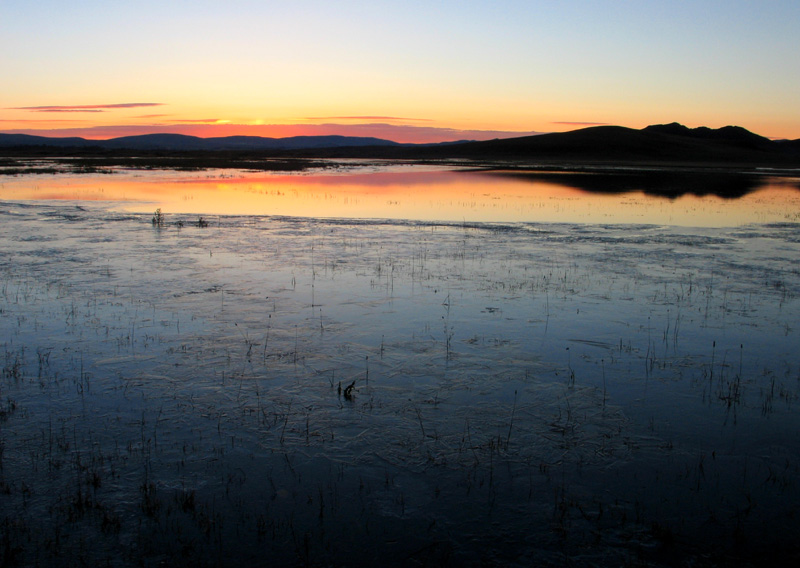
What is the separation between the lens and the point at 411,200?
3347cm

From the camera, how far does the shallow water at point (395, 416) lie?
5.23 m

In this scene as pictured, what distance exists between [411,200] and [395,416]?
88.0 feet

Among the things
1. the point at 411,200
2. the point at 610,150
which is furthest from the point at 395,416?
the point at 610,150

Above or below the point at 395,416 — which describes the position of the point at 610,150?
above

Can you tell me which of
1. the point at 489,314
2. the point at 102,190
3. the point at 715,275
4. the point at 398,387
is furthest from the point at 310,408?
the point at 102,190

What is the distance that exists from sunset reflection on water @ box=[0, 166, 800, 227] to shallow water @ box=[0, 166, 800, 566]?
41.4 feet

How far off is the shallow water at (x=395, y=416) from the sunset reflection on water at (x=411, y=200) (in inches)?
496

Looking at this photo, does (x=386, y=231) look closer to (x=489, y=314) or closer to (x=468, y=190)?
(x=489, y=314)

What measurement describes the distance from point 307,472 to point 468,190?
35.6 meters

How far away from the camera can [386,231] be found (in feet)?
72.6

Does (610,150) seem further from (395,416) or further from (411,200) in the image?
(395,416)

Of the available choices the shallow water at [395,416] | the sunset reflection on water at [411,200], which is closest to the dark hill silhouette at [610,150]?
the sunset reflection on water at [411,200]

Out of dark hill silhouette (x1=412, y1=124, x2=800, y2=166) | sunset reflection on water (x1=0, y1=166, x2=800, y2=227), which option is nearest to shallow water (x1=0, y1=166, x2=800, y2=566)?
sunset reflection on water (x1=0, y1=166, x2=800, y2=227)

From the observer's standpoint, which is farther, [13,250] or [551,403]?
[13,250]
